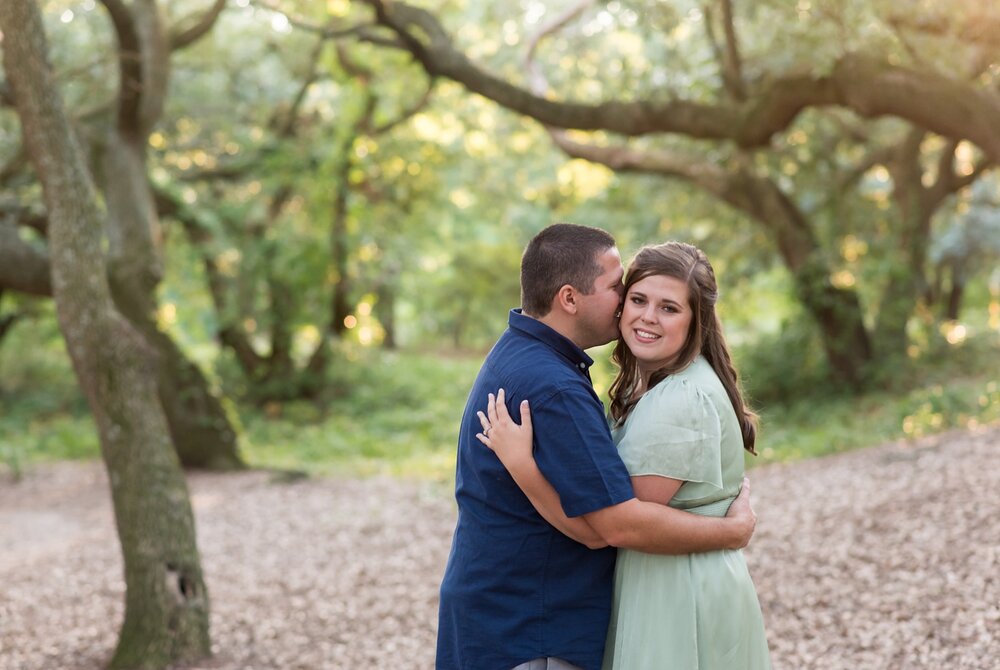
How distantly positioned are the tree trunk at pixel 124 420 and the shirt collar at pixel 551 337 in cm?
335

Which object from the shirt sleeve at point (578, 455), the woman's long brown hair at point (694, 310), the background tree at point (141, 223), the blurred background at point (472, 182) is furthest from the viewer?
the background tree at point (141, 223)

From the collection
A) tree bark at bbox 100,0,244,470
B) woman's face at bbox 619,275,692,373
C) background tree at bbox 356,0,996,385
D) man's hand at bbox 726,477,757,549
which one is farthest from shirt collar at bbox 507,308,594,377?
tree bark at bbox 100,0,244,470

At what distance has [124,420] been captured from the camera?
5324 millimetres

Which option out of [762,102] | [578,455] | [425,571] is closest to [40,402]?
[425,571]

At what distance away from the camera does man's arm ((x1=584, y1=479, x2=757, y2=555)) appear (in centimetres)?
243

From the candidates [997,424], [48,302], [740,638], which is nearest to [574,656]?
[740,638]

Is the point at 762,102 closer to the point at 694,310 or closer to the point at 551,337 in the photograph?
the point at 694,310

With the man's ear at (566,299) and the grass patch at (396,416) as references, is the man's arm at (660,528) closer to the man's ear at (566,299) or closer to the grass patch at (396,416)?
→ the man's ear at (566,299)

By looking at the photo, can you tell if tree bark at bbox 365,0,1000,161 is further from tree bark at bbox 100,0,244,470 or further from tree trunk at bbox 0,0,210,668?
tree trunk at bbox 0,0,210,668

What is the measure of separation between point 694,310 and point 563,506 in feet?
2.26

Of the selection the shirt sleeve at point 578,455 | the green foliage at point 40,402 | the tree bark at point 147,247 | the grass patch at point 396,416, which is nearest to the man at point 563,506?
the shirt sleeve at point 578,455

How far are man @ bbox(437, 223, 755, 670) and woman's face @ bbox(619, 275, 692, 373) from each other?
8cm

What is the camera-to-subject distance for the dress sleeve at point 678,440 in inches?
98.0

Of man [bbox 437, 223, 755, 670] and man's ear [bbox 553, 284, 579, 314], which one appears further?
man's ear [bbox 553, 284, 579, 314]
